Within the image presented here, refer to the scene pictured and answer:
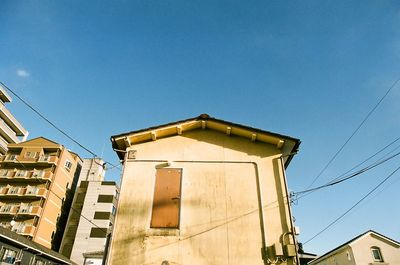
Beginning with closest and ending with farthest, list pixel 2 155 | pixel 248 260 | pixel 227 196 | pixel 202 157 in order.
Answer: pixel 248 260, pixel 227 196, pixel 202 157, pixel 2 155

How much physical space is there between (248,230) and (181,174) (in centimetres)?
330

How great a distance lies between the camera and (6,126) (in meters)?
52.3

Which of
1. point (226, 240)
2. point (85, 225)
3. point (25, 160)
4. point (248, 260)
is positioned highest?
point (25, 160)

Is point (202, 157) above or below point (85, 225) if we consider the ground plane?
below

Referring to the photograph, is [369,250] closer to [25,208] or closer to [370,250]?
[370,250]

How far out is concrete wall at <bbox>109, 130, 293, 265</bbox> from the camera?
912 cm

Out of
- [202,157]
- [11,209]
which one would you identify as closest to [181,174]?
[202,157]

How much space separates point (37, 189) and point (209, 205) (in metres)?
44.6

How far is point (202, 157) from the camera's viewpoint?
11.2 metres

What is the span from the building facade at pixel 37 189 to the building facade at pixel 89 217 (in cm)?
212

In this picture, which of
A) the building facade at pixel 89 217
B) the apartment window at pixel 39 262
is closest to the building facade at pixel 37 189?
the building facade at pixel 89 217

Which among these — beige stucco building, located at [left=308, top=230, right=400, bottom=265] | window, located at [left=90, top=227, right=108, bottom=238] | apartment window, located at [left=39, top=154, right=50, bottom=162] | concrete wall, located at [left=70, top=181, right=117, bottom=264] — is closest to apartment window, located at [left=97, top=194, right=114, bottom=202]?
concrete wall, located at [left=70, top=181, right=117, bottom=264]

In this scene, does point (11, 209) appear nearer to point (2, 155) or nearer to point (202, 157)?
point (2, 155)

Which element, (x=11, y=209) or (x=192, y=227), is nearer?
(x=192, y=227)
